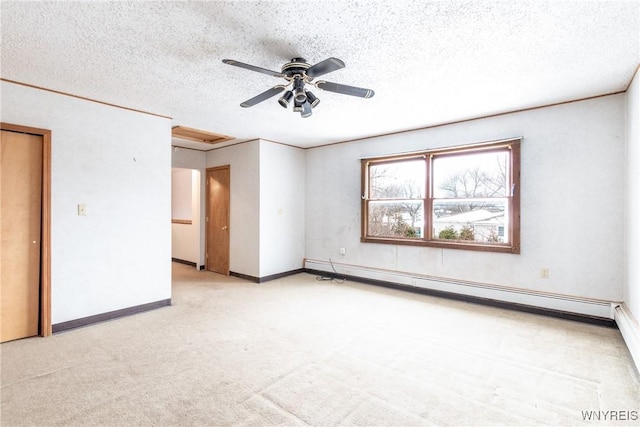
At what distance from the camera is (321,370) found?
2543mm

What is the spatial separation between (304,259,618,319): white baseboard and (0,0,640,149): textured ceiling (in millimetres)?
2297

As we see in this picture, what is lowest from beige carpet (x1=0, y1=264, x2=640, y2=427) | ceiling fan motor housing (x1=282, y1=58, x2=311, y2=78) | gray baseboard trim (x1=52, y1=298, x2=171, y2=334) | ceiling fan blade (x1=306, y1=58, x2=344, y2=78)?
beige carpet (x1=0, y1=264, x2=640, y2=427)

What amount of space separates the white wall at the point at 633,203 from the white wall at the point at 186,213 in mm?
6669

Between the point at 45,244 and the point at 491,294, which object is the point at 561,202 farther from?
the point at 45,244

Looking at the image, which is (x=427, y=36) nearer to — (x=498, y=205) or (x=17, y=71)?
(x=498, y=205)

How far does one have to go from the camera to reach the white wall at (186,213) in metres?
6.79

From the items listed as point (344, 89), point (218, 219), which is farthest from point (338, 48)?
point (218, 219)

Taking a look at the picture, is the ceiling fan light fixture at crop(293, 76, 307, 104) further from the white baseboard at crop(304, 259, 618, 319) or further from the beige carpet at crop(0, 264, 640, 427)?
the white baseboard at crop(304, 259, 618, 319)

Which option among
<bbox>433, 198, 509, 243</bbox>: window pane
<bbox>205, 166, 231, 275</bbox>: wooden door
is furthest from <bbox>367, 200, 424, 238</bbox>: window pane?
<bbox>205, 166, 231, 275</bbox>: wooden door

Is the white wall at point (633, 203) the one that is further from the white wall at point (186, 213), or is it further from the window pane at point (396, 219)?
the white wall at point (186, 213)

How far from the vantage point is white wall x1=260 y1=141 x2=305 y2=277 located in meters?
5.67

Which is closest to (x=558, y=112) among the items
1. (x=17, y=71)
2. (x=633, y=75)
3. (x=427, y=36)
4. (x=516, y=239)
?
(x=633, y=75)

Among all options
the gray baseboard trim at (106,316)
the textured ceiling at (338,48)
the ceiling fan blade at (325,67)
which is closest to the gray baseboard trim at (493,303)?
the textured ceiling at (338,48)

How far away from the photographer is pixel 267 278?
5.67 metres
